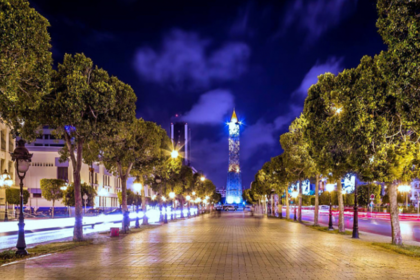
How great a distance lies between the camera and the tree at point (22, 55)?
11.5 meters

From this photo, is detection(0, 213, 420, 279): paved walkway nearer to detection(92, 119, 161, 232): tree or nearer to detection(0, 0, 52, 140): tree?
detection(0, 0, 52, 140): tree

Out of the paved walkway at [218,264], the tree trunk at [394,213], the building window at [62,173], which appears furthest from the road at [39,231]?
the building window at [62,173]

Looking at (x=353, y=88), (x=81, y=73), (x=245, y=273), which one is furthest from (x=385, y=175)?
(x=81, y=73)

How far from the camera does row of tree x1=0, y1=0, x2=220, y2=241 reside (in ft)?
39.1

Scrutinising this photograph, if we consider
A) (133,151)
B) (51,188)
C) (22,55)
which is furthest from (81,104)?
(51,188)

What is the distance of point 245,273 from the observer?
438 inches

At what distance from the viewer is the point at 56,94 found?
18000mm

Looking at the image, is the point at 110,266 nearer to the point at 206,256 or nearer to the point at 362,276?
the point at 206,256

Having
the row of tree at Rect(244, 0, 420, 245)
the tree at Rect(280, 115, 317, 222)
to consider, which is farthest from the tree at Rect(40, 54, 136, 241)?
the tree at Rect(280, 115, 317, 222)

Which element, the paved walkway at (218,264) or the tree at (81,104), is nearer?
the paved walkway at (218,264)

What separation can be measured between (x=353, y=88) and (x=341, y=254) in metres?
6.83

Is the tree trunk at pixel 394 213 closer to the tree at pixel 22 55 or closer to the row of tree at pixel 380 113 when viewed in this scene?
the row of tree at pixel 380 113

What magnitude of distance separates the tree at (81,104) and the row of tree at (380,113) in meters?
10.4

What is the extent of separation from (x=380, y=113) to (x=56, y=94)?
13.9 m
